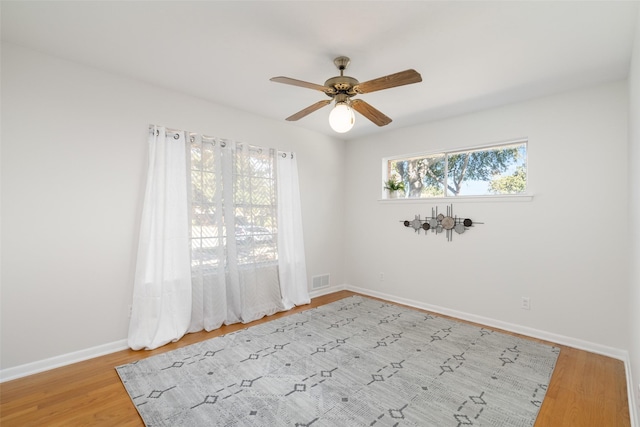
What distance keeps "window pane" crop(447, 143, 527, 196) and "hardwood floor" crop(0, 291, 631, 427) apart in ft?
5.95

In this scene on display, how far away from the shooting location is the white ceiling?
1824mm

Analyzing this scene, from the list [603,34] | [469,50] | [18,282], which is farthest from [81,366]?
[603,34]

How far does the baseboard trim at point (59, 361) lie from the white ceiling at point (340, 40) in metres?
2.48

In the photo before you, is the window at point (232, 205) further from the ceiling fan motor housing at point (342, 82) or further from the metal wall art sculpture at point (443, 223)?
the metal wall art sculpture at point (443, 223)

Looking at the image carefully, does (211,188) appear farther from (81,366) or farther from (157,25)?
(81,366)

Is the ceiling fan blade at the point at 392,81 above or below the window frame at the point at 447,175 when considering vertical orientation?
above

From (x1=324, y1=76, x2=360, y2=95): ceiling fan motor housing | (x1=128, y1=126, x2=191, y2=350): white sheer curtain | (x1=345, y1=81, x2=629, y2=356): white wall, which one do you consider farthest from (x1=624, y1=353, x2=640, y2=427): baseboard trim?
(x1=128, y1=126, x2=191, y2=350): white sheer curtain

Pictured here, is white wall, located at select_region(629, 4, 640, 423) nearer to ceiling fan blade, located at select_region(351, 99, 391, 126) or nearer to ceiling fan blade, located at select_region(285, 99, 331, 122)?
ceiling fan blade, located at select_region(351, 99, 391, 126)

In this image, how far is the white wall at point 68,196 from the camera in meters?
2.27

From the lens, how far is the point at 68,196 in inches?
98.4

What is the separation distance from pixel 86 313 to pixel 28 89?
189 centimetres

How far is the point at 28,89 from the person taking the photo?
2.33 meters

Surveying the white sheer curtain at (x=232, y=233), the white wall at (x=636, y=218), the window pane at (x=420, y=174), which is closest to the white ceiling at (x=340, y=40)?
the white wall at (x=636, y=218)

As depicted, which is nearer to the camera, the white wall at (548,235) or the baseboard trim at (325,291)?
the white wall at (548,235)
